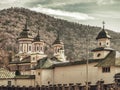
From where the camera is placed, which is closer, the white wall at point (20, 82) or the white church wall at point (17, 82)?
the white wall at point (20, 82)

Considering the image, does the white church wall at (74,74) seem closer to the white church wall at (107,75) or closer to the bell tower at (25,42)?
the white church wall at (107,75)

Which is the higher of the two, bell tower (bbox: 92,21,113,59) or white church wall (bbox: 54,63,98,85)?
bell tower (bbox: 92,21,113,59)

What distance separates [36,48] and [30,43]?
743 centimetres

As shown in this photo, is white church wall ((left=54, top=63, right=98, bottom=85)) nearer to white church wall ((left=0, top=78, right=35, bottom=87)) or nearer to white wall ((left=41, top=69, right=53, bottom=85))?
white wall ((left=41, top=69, right=53, bottom=85))

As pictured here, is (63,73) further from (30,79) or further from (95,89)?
(95,89)

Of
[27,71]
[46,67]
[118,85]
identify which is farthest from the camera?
[27,71]

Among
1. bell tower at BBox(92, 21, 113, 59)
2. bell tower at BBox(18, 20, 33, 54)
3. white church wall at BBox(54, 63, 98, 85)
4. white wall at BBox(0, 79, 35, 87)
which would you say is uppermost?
bell tower at BBox(18, 20, 33, 54)

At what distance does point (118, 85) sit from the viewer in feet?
214

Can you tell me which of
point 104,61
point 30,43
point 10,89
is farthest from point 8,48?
point 104,61

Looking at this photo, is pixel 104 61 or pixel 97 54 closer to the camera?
pixel 104 61

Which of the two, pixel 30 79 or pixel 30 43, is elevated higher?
pixel 30 43

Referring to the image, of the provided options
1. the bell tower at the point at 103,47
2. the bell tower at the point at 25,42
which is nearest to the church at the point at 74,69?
the bell tower at the point at 103,47

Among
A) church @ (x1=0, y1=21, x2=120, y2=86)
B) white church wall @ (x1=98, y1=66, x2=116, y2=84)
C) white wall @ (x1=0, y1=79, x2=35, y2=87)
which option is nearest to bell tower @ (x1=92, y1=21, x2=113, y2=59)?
church @ (x1=0, y1=21, x2=120, y2=86)

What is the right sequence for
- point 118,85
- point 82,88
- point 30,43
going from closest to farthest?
point 118,85 < point 82,88 < point 30,43
